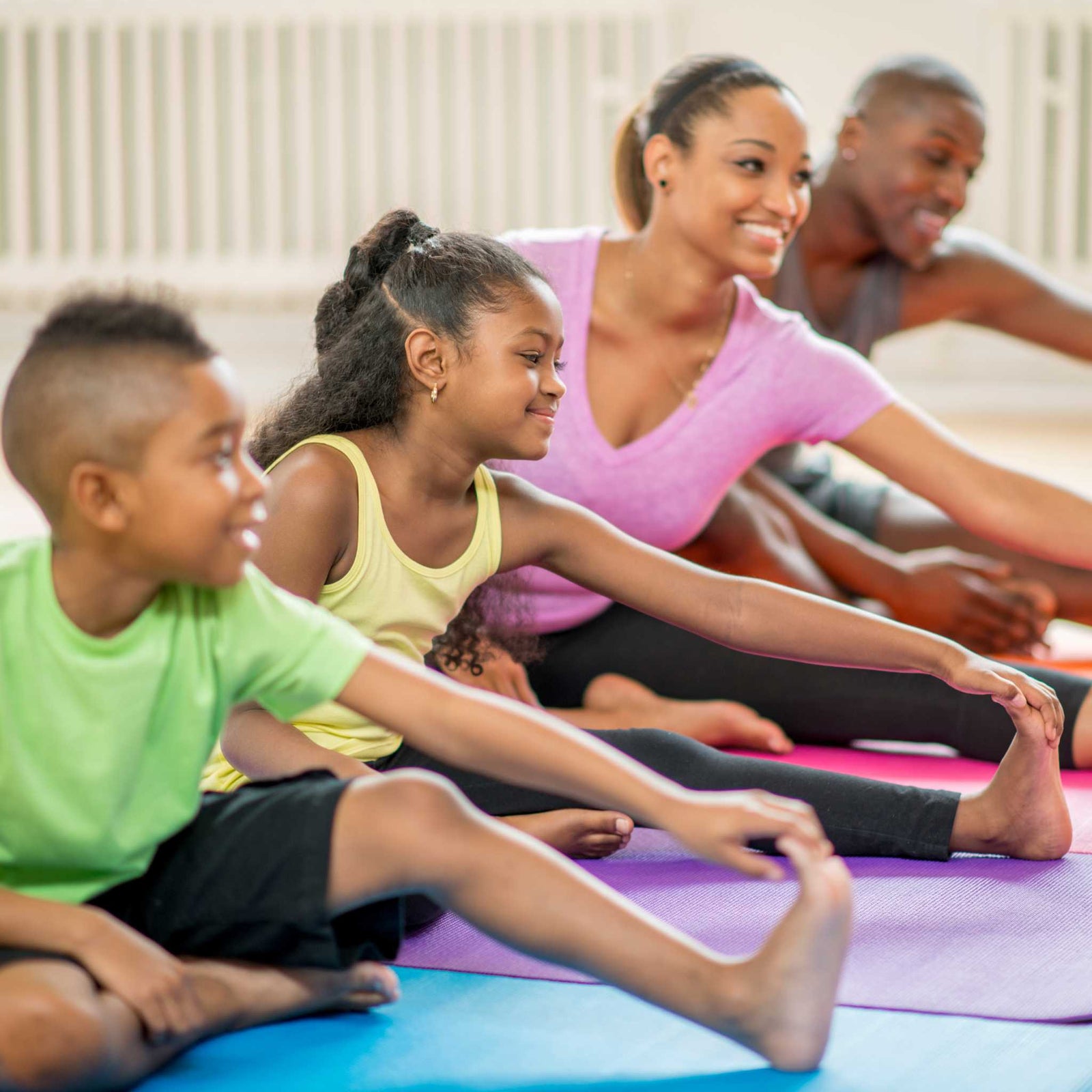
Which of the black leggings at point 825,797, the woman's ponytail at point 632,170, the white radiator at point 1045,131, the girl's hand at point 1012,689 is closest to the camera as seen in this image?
the girl's hand at point 1012,689

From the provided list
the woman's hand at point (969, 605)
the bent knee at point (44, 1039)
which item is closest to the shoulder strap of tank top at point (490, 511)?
the bent knee at point (44, 1039)

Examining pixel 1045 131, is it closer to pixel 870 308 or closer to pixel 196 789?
pixel 870 308

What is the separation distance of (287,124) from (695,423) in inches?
113

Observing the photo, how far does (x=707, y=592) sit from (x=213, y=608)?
0.50 meters

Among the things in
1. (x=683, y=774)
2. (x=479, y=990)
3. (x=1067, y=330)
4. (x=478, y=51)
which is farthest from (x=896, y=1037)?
(x=478, y=51)

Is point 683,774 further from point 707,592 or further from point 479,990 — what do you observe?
point 479,990

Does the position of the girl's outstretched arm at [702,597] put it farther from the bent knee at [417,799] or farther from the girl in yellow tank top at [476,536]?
the bent knee at [417,799]

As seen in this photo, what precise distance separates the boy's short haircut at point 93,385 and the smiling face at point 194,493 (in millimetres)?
12

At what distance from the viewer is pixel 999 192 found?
14.1 feet

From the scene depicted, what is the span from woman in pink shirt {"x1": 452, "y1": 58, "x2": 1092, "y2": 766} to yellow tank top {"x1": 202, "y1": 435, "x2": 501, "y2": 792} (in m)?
0.41

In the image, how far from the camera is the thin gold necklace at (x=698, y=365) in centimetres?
175

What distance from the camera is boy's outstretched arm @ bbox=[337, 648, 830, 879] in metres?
0.93

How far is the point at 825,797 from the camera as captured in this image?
1.41 meters

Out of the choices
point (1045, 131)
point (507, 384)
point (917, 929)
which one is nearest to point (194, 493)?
point (507, 384)
